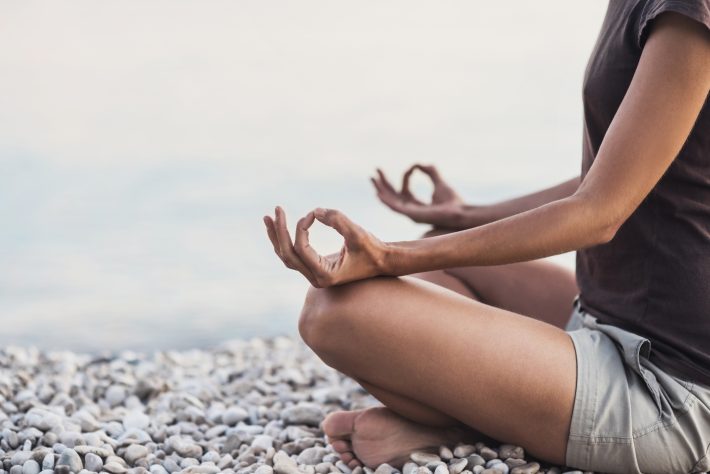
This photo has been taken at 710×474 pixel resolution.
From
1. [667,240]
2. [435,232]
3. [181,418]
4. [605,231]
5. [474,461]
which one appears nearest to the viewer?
[605,231]

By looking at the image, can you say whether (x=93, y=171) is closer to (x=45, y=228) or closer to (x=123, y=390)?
(x=45, y=228)

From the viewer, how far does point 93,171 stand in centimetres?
998

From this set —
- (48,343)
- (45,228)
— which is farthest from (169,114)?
(48,343)

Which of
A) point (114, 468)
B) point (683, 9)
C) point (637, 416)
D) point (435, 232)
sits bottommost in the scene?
point (114, 468)

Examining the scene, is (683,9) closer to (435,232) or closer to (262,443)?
(435,232)

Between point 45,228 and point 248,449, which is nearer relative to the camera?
point 248,449

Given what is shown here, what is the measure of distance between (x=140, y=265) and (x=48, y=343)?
2.31 meters

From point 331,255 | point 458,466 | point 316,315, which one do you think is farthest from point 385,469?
point 331,255

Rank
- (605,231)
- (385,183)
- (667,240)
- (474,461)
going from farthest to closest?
1. (385,183)
2. (474,461)
3. (667,240)
4. (605,231)

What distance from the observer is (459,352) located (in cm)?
181

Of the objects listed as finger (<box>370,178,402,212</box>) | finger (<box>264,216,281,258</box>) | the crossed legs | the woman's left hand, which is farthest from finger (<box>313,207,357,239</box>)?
finger (<box>370,178,402,212</box>)

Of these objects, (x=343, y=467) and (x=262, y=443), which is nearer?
(x=343, y=467)

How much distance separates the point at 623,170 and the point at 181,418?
61.9 inches

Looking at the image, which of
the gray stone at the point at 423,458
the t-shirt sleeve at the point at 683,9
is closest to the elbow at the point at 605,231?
the t-shirt sleeve at the point at 683,9
